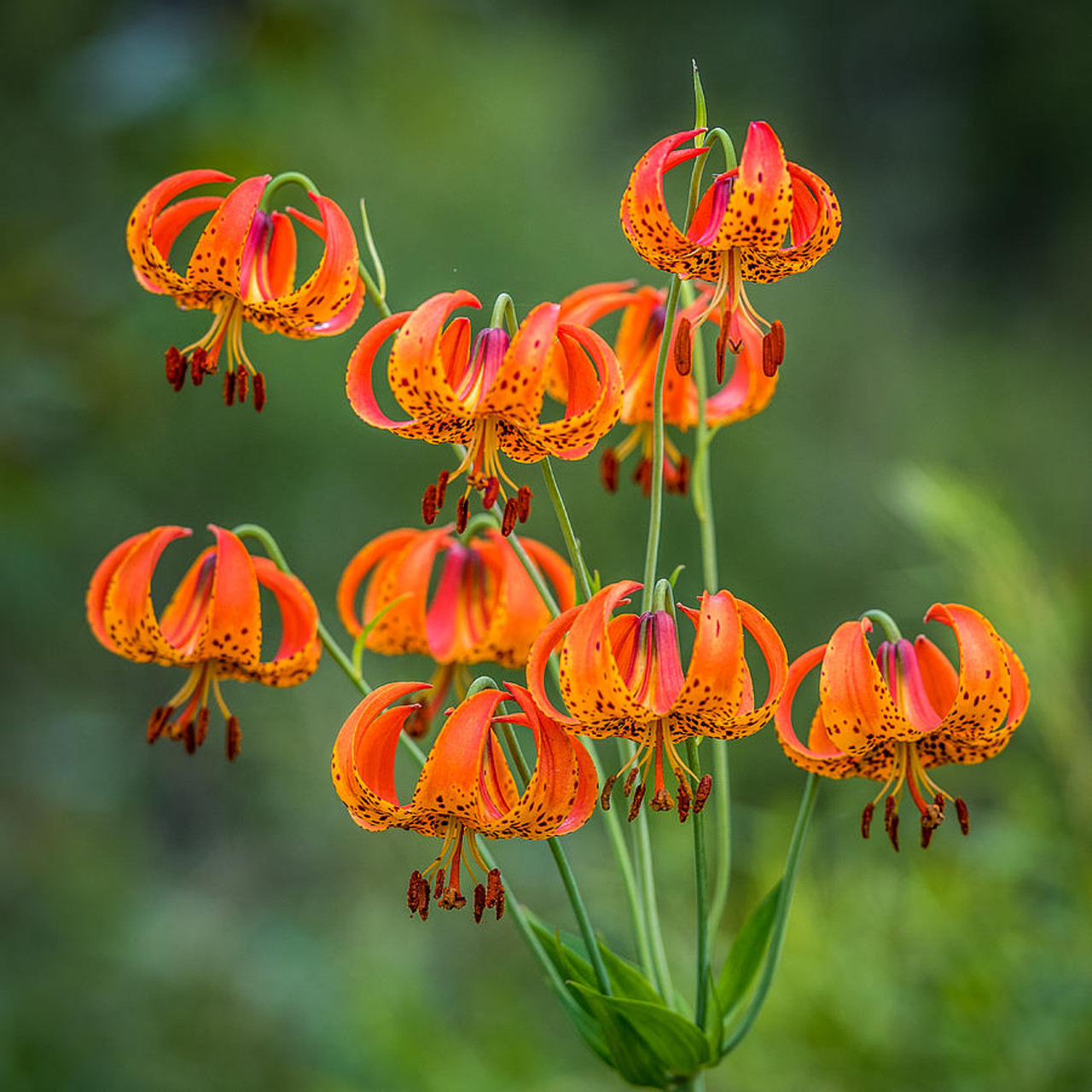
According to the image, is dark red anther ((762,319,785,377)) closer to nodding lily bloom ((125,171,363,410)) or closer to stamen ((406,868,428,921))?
nodding lily bloom ((125,171,363,410))

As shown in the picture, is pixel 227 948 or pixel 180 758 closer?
pixel 227 948

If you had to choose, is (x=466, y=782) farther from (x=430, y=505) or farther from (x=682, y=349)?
(x=682, y=349)

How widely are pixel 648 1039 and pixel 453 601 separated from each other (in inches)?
15.8

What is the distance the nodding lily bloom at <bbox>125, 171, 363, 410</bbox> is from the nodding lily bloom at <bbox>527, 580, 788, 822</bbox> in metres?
0.31

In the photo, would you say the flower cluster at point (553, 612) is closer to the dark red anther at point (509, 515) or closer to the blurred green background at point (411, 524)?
the dark red anther at point (509, 515)

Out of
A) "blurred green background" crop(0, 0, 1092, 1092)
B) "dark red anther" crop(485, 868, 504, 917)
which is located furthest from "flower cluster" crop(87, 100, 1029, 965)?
"blurred green background" crop(0, 0, 1092, 1092)

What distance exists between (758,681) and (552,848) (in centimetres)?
329

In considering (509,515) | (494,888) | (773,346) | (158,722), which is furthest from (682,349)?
(158,722)

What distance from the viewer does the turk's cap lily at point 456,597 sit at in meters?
1.08

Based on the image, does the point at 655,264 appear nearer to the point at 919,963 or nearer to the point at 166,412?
the point at 919,963

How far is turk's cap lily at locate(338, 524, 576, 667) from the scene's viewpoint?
42.6 inches

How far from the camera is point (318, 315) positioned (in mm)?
942

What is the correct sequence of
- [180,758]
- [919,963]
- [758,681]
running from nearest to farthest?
[919,963]
[758,681]
[180,758]

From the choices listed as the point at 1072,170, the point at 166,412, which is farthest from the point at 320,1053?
the point at 1072,170
